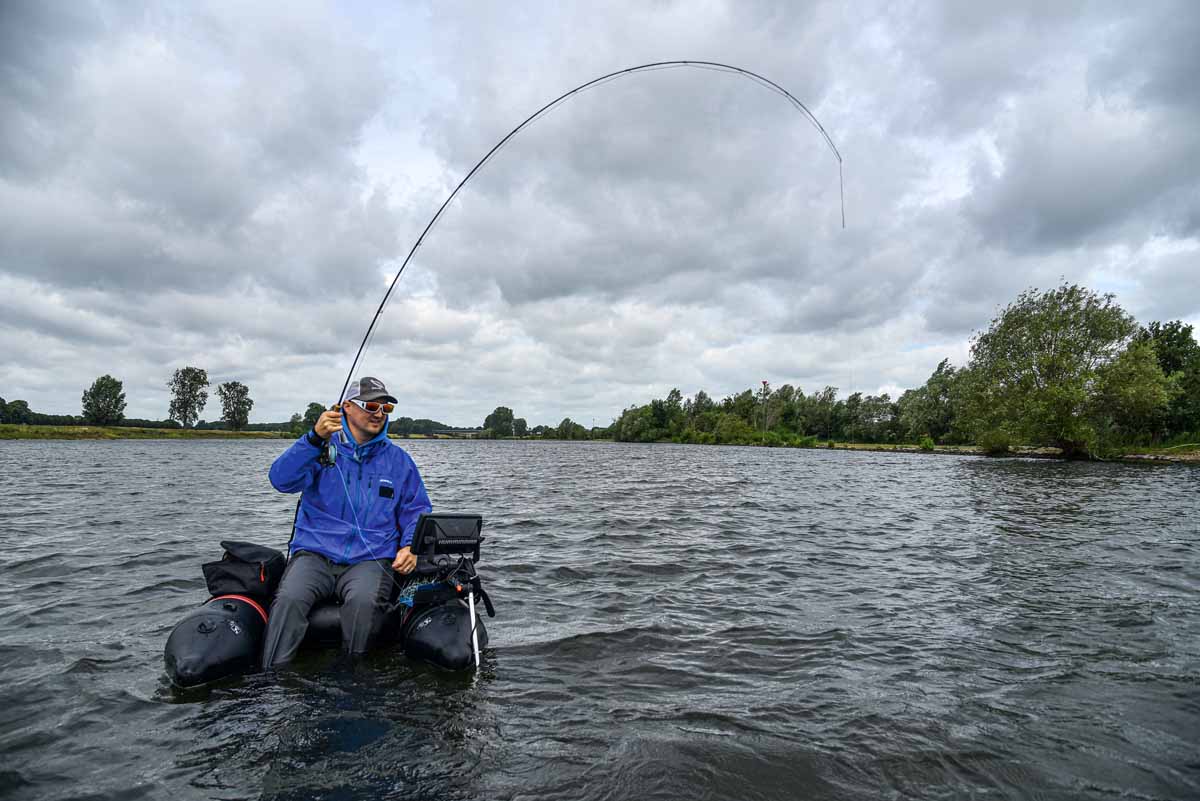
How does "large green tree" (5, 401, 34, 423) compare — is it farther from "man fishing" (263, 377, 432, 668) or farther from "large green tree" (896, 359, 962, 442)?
"large green tree" (896, 359, 962, 442)

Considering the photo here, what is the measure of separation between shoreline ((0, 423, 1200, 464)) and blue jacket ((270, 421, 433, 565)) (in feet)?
206

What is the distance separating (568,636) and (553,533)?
7.79 metres

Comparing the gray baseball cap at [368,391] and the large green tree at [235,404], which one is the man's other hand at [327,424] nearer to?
the gray baseball cap at [368,391]

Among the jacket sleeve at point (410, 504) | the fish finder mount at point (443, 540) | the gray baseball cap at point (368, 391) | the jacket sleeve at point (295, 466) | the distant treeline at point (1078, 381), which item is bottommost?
the fish finder mount at point (443, 540)

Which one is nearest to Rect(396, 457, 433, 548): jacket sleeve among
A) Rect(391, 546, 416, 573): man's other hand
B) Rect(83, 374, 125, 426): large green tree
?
Rect(391, 546, 416, 573): man's other hand

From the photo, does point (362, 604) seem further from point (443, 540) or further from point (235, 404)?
point (235, 404)

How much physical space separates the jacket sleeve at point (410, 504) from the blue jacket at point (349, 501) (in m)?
0.01

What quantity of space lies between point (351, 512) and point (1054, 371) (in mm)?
63026

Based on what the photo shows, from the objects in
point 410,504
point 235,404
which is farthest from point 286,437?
point 410,504

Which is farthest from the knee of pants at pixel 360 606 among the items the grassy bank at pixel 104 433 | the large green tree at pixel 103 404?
the large green tree at pixel 103 404

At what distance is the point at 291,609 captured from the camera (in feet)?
18.9

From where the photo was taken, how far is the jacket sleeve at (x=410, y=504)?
6836mm

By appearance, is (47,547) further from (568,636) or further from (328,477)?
(568,636)

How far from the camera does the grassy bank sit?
111 m
